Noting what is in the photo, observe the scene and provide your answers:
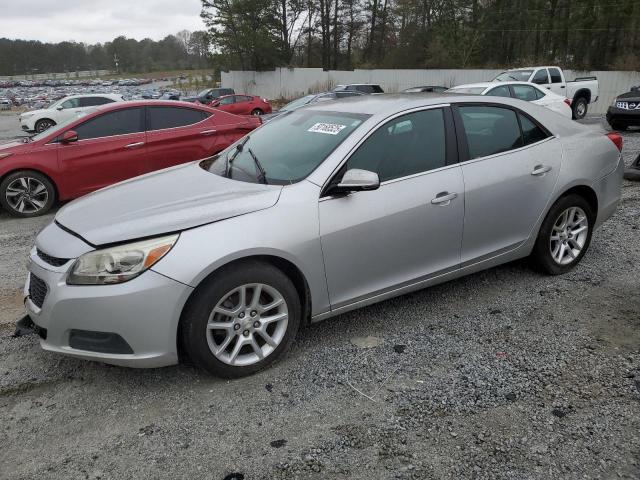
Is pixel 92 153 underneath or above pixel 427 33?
underneath

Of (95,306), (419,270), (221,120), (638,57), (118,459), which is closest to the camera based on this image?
(118,459)

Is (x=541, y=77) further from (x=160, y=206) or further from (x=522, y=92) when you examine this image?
(x=160, y=206)

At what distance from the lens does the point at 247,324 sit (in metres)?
2.97

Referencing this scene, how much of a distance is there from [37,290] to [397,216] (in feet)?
7.19

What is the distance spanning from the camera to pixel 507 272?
4508 millimetres

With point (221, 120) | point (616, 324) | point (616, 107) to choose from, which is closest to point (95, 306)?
point (616, 324)

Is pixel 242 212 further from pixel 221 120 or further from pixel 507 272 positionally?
pixel 221 120

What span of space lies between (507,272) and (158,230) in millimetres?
3083

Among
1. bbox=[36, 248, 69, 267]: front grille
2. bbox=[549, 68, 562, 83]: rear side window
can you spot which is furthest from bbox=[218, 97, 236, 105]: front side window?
bbox=[36, 248, 69, 267]: front grille

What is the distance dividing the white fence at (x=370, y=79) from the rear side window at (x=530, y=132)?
28.5m

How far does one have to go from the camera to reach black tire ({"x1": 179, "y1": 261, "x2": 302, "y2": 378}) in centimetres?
276

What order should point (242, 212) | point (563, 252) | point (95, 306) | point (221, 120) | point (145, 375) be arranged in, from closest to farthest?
point (95, 306)
point (242, 212)
point (145, 375)
point (563, 252)
point (221, 120)

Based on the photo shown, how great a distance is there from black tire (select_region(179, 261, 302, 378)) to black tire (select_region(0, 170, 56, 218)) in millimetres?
5244

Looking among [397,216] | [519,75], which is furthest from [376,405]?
[519,75]
